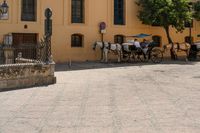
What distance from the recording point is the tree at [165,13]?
27594 millimetres

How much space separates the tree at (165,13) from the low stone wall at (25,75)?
46.3 ft

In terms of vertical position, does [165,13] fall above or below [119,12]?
below

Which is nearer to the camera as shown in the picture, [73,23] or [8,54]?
[8,54]

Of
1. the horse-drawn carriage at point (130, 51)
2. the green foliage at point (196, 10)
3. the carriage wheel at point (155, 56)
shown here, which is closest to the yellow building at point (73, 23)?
the horse-drawn carriage at point (130, 51)

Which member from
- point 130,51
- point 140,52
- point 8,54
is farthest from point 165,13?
point 8,54

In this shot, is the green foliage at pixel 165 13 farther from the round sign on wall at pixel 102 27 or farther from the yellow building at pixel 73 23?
the round sign on wall at pixel 102 27

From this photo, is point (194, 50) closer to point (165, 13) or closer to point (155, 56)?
point (165, 13)

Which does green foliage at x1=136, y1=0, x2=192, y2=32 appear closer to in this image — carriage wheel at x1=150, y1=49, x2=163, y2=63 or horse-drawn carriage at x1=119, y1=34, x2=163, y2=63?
horse-drawn carriage at x1=119, y1=34, x2=163, y2=63

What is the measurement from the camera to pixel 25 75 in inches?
562

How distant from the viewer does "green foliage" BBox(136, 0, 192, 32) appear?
90.5ft

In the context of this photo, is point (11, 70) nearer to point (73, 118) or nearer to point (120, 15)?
point (73, 118)

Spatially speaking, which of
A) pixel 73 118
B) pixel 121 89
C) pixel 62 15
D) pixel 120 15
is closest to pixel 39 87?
pixel 121 89

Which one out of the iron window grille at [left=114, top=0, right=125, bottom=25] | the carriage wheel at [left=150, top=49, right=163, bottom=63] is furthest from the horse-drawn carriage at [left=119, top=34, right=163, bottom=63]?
the iron window grille at [left=114, top=0, right=125, bottom=25]

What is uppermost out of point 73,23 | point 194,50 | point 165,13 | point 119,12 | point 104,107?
point 119,12
